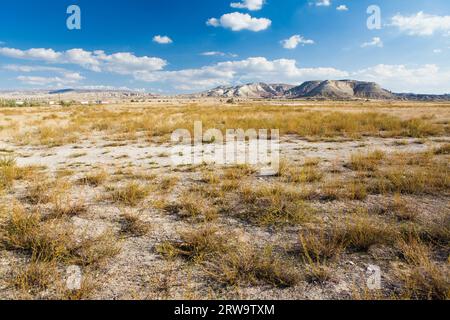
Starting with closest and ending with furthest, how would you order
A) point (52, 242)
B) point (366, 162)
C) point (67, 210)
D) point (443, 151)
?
point (52, 242) → point (67, 210) → point (366, 162) → point (443, 151)

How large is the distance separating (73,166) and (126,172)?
7.54 feet

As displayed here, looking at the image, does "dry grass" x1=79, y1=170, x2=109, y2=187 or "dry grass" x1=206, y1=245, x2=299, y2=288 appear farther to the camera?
"dry grass" x1=79, y1=170, x2=109, y2=187

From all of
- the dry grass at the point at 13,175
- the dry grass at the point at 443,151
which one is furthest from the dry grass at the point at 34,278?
the dry grass at the point at 443,151

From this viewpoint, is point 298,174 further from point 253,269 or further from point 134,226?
point 134,226

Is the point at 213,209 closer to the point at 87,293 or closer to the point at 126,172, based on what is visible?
the point at 87,293

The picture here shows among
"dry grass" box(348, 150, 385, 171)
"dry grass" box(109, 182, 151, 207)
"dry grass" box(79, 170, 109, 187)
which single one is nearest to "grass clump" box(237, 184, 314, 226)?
"dry grass" box(109, 182, 151, 207)

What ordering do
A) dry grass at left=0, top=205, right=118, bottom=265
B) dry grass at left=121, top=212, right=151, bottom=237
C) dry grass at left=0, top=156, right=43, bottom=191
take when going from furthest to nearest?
dry grass at left=0, top=156, right=43, bottom=191 < dry grass at left=121, top=212, right=151, bottom=237 < dry grass at left=0, top=205, right=118, bottom=265

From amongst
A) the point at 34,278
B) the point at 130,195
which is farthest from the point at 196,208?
the point at 34,278

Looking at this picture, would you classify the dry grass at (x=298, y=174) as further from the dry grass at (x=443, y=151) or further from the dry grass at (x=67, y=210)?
the dry grass at (x=443, y=151)

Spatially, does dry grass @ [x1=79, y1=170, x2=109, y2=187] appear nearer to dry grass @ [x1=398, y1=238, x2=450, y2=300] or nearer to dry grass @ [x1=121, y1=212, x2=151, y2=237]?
dry grass @ [x1=121, y1=212, x2=151, y2=237]

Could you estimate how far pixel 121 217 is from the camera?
14.9 ft

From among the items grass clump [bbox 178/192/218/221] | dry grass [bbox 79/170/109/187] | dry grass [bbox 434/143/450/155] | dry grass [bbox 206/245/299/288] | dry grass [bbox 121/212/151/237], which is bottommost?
dry grass [bbox 206/245/299/288]
